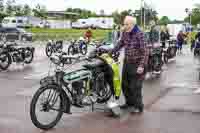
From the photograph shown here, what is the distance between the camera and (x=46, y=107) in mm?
7262

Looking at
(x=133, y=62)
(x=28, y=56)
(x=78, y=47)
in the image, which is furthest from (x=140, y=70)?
(x=78, y=47)

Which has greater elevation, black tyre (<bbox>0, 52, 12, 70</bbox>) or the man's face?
the man's face

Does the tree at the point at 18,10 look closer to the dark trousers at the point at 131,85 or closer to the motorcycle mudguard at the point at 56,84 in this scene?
the dark trousers at the point at 131,85

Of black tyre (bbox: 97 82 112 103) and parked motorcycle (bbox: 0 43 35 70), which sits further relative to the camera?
parked motorcycle (bbox: 0 43 35 70)

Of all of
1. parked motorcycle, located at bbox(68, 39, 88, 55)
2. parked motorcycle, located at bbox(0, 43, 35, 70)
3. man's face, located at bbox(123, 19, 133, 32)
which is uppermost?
man's face, located at bbox(123, 19, 133, 32)

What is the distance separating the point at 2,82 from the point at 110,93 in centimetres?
528

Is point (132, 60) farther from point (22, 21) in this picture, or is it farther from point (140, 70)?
point (22, 21)

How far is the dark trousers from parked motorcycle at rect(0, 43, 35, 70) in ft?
29.1

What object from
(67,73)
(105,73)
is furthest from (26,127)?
(105,73)

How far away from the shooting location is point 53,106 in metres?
7.41

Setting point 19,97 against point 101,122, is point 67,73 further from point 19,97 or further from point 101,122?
point 19,97

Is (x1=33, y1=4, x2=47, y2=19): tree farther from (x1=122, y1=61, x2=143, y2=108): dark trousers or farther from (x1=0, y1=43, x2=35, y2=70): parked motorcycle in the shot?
(x1=122, y1=61, x2=143, y2=108): dark trousers

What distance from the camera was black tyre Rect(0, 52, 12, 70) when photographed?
16656 mm

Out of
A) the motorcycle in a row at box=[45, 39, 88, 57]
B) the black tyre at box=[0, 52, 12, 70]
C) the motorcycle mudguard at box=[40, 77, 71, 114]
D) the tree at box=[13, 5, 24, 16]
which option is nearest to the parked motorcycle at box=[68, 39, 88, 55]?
the motorcycle in a row at box=[45, 39, 88, 57]
